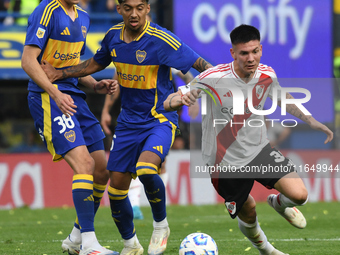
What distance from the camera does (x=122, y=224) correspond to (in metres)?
5.62

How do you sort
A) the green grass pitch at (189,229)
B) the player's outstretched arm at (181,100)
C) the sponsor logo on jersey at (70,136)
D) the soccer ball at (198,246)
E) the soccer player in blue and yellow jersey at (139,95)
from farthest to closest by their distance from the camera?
1. the green grass pitch at (189,229)
2. the soccer player in blue and yellow jersey at (139,95)
3. the sponsor logo on jersey at (70,136)
4. the soccer ball at (198,246)
5. the player's outstretched arm at (181,100)

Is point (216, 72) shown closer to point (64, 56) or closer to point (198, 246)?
point (64, 56)

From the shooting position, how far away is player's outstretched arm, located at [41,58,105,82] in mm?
5553

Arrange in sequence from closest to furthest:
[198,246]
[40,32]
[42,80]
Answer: [198,246], [42,80], [40,32]

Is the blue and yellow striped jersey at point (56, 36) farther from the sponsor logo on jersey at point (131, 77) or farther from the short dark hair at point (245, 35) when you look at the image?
the short dark hair at point (245, 35)

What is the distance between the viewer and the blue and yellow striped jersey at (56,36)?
5435mm

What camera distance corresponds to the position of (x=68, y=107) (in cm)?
520

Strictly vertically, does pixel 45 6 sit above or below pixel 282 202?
above

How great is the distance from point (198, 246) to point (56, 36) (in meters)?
2.25

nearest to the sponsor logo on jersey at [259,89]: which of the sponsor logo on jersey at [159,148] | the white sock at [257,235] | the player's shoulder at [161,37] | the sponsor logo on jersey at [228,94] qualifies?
the sponsor logo on jersey at [228,94]

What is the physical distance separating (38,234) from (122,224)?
221 cm

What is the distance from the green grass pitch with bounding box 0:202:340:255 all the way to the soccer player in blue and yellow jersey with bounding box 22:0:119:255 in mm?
973

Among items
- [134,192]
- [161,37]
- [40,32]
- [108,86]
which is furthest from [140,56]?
[134,192]

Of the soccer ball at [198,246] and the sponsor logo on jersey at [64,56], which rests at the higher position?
the sponsor logo on jersey at [64,56]
